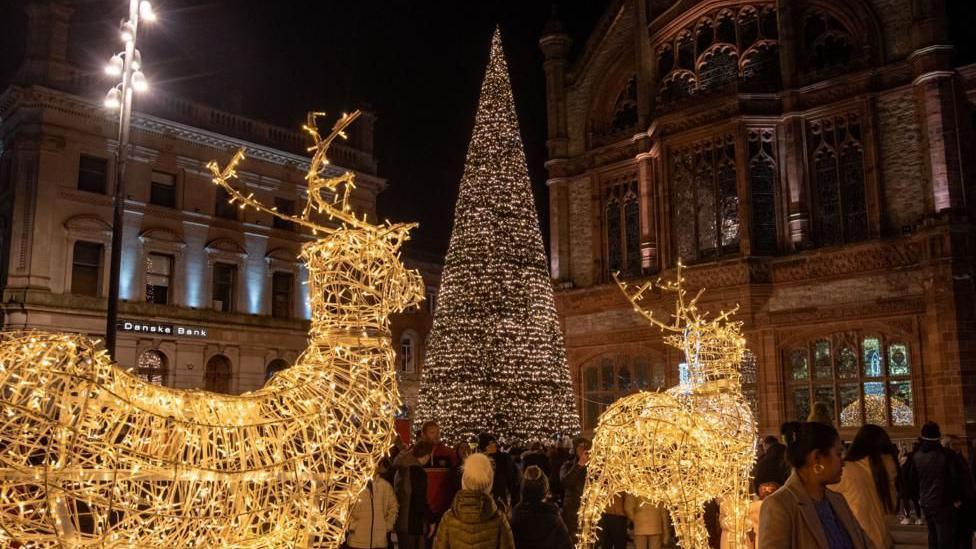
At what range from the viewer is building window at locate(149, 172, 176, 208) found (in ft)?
95.2

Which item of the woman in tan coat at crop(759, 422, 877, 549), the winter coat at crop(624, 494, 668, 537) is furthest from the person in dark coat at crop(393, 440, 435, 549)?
the woman in tan coat at crop(759, 422, 877, 549)

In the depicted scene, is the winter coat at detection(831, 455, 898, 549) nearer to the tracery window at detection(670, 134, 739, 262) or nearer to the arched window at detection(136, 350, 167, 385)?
the tracery window at detection(670, 134, 739, 262)

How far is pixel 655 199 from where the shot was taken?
24188mm

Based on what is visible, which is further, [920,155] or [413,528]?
[920,155]

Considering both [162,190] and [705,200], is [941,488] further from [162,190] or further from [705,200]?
[162,190]

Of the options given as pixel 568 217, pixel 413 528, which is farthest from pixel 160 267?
pixel 413 528

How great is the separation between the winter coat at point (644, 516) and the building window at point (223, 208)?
24.7 m

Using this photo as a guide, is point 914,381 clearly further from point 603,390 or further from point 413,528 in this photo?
point 413,528

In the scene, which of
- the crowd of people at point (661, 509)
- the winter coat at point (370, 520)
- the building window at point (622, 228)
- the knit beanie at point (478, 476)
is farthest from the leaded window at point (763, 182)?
the knit beanie at point (478, 476)

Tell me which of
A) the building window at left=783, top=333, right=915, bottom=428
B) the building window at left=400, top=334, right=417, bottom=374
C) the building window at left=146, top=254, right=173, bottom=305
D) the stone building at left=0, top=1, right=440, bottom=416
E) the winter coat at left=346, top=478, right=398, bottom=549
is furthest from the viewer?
the building window at left=400, top=334, right=417, bottom=374

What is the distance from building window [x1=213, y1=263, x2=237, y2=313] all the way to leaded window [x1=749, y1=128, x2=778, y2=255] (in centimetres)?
1884

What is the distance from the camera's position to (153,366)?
2802 cm

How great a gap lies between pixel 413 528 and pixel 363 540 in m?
0.95

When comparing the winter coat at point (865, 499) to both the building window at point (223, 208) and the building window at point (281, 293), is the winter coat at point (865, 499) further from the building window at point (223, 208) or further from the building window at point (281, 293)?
the building window at point (281, 293)
